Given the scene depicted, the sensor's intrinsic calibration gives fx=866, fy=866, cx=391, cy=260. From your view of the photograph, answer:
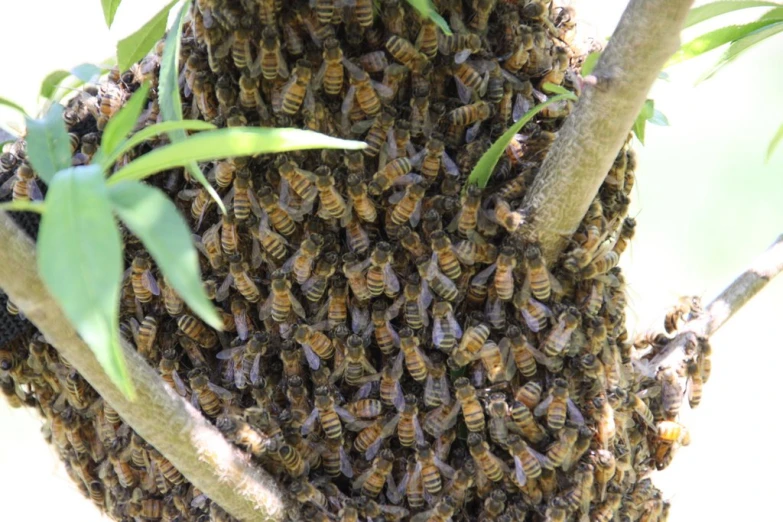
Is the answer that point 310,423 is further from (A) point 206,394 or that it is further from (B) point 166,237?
(B) point 166,237

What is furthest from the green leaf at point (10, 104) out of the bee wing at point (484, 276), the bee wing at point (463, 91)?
the bee wing at point (484, 276)

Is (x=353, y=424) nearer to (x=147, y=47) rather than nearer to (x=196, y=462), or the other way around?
(x=196, y=462)

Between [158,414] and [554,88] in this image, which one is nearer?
[158,414]

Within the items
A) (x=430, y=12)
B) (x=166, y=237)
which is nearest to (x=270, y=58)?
(x=430, y=12)

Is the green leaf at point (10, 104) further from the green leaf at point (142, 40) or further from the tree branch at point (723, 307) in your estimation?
the tree branch at point (723, 307)

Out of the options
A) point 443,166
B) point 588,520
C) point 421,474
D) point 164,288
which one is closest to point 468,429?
point 421,474

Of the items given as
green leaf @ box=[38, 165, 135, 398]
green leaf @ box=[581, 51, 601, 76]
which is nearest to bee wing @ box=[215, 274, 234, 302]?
green leaf @ box=[38, 165, 135, 398]

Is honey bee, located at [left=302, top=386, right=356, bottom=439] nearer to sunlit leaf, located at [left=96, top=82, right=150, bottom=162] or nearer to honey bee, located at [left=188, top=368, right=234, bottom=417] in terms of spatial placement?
honey bee, located at [left=188, top=368, right=234, bottom=417]
